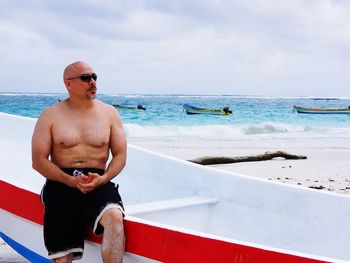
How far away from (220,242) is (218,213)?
1.62 metres

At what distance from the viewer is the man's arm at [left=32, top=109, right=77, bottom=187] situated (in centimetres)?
293

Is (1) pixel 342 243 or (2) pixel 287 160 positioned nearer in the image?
(1) pixel 342 243

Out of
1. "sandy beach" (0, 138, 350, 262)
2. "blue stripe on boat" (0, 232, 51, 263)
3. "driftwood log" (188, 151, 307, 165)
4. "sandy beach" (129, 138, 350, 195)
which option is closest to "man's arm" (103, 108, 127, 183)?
"blue stripe on boat" (0, 232, 51, 263)

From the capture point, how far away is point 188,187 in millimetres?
4383

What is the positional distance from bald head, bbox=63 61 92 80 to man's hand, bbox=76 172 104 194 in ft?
1.86

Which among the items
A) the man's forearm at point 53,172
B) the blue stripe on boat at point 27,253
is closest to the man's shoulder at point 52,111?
the man's forearm at point 53,172

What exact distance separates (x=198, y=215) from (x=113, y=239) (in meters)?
Answer: 1.39

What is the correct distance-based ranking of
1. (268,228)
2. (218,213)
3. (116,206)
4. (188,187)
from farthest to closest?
1. (188,187)
2. (218,213)
3. (268,228)
4. (116,206)

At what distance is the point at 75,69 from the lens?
3.03 meters

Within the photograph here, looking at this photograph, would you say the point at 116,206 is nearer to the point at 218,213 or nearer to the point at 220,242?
the point at 220,242

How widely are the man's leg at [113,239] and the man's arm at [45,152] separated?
295mm

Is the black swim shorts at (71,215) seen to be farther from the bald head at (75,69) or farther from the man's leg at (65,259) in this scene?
the bald head at (75,69)

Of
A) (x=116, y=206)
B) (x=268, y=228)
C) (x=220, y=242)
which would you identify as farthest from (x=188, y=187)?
(x=220, y=242)

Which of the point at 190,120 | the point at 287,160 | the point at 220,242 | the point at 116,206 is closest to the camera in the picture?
the point at 220,242
